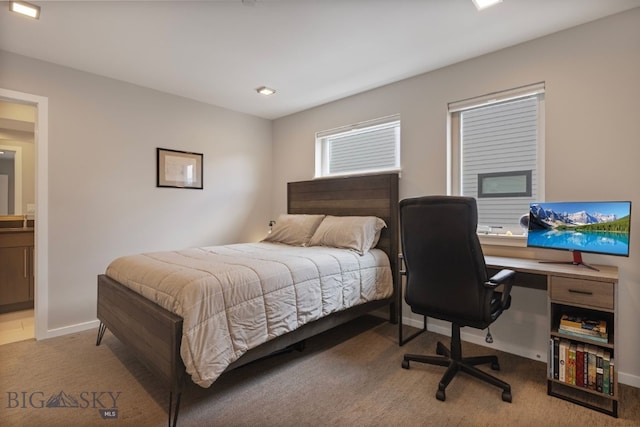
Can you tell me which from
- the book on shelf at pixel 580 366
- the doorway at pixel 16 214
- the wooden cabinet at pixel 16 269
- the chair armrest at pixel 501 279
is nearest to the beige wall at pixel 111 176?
the doorway at pixel 16 214

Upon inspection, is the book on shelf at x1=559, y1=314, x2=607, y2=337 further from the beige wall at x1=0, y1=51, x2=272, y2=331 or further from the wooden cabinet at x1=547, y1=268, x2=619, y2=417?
the beige wall at x1=0, y1=51, x2=272, y2=331

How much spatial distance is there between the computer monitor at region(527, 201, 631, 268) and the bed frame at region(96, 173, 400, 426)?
125cm

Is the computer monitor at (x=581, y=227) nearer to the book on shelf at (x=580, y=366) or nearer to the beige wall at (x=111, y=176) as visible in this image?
the book on shelf at (x=580, y=366)

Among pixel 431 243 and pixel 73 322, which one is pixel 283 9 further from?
pixel 73 322

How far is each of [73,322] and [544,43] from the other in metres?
4.75

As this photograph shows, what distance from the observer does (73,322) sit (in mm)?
2955

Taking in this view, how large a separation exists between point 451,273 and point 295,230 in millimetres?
1934

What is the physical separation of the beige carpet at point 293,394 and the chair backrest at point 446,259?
497 millimetres

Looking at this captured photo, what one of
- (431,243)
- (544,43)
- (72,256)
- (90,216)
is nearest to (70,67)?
(90,216)

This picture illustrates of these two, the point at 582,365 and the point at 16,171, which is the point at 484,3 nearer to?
the point at 582,365

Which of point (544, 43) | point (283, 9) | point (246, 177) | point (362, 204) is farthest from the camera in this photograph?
point (246, 177)

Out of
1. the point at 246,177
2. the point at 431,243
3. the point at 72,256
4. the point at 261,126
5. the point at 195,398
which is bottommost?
the point at 195,398

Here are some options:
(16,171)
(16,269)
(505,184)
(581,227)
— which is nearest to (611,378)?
(581,227)

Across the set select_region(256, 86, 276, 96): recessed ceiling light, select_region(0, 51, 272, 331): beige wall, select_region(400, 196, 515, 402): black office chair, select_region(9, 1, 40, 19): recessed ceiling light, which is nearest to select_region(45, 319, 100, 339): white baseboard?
select_region(0, 51, 272, 331): beige wall
